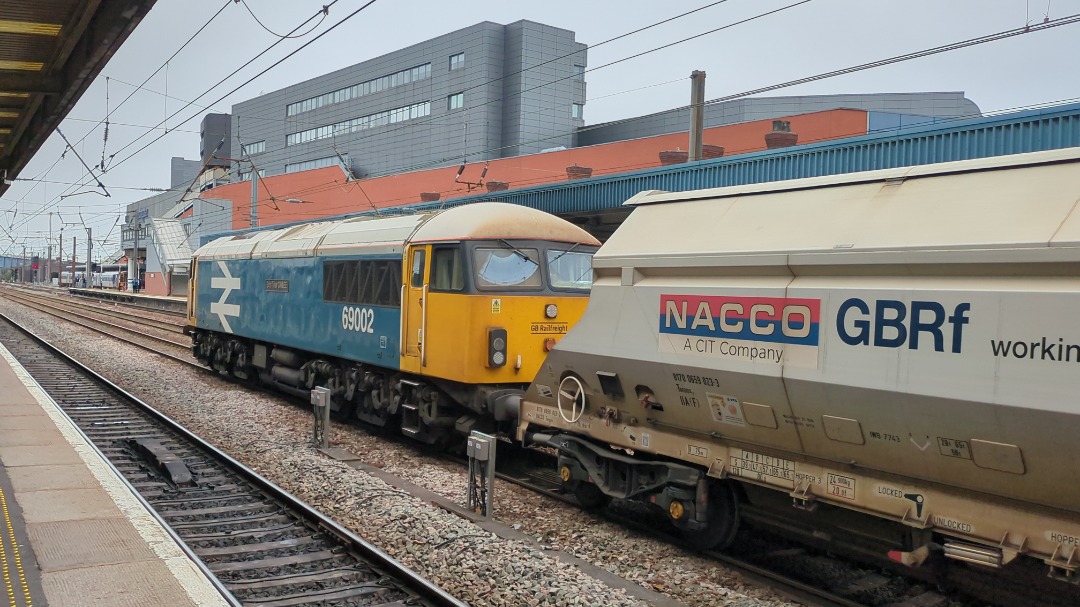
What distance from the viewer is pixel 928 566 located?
21.5 feet

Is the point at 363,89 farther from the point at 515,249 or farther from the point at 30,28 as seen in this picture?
the point at 515,249

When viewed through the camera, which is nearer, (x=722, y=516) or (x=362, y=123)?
(x=722, y=516)

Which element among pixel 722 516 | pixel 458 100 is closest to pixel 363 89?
pixel 458 100

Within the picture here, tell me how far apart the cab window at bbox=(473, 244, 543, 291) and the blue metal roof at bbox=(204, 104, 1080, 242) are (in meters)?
3.41

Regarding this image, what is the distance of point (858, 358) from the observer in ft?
19.4

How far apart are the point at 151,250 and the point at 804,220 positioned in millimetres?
82464

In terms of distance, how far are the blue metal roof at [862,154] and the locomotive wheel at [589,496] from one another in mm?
6604

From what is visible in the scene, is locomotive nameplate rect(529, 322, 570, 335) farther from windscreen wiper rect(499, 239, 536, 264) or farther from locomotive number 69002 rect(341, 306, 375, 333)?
locomotive number 69002 rect(341, 306, 375, 333)

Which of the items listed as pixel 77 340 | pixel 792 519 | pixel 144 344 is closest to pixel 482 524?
pixel 792 519

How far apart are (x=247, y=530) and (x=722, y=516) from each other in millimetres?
4678

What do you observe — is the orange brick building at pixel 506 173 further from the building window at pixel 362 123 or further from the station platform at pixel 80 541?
the station platform at pixel 80 541

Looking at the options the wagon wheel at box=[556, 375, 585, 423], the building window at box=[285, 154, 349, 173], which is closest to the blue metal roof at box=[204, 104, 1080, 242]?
the wagon wheel at box=[556, 375, 585, 423]

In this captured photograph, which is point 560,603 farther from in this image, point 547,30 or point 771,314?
point 547,30

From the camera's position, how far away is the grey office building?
55.6m
